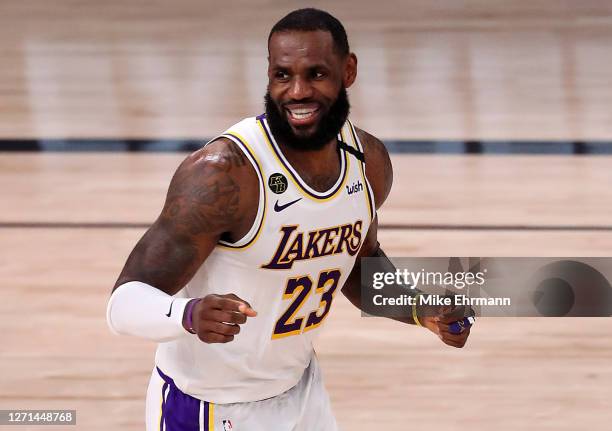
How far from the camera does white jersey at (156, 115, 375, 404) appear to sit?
7.90 feet

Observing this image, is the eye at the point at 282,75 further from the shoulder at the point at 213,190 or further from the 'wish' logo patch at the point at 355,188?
the 'wish' logo patch at the point at 355,188

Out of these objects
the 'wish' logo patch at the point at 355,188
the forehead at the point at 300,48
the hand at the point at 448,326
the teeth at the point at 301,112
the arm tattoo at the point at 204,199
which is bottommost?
the hand at the point at 448,326

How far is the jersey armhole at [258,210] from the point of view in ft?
7.79

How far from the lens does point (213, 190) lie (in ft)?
7.57

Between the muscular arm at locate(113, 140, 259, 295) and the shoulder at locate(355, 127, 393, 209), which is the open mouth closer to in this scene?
the muscular arm at locate(113, 140, 259, 295)

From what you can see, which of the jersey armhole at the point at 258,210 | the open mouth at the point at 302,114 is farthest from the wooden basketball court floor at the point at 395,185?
the open mouth at the point at 302,114

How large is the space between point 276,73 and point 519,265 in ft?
3.10

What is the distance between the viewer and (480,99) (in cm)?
751

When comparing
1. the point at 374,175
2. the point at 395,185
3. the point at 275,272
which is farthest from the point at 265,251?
the point at 395,185

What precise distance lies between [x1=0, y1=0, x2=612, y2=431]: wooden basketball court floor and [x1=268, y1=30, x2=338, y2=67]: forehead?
177cm

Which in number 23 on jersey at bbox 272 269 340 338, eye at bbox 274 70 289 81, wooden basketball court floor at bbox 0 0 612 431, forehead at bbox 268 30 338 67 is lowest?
wooden basketball court floor at bbox 0 0 612 431

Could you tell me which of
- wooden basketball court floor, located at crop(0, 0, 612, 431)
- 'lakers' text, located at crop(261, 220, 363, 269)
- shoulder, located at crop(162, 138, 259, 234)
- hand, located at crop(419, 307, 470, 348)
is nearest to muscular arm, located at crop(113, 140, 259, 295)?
shoulder, located at crop(162, 138, 259, 234)

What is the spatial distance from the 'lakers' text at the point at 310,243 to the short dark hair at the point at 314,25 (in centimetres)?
39

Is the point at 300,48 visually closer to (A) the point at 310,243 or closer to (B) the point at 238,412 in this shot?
(A) the point at 310,243
